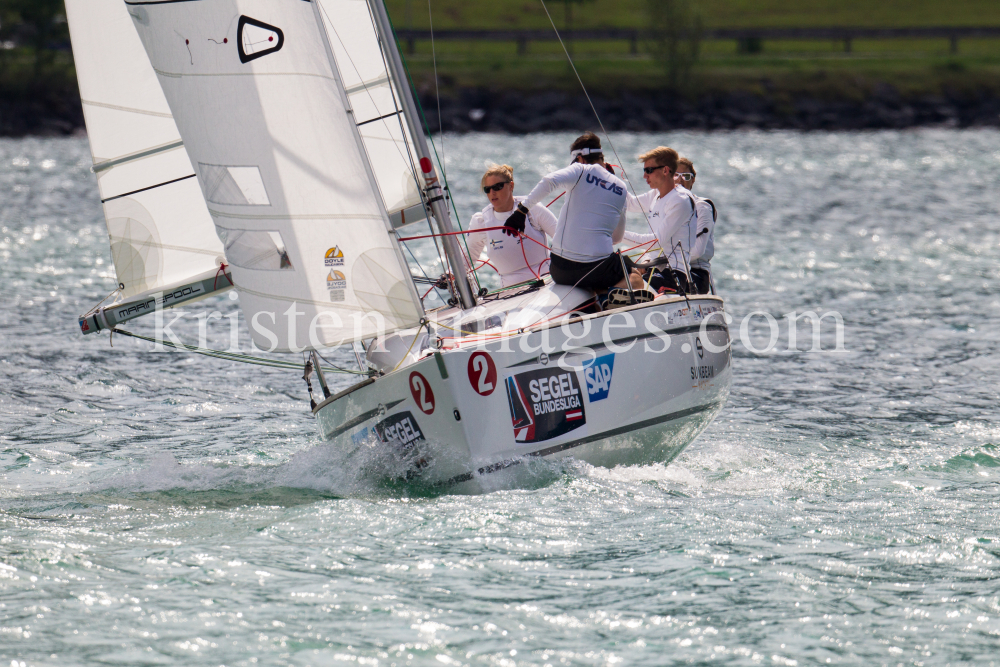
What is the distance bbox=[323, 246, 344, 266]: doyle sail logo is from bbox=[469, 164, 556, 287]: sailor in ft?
6.21

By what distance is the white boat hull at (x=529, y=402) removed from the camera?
6934 mm

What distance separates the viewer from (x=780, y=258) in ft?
68.8

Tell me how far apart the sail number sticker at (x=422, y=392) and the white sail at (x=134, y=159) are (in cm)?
293

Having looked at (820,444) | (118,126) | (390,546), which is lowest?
(820,444)

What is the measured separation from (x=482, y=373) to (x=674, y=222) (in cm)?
275

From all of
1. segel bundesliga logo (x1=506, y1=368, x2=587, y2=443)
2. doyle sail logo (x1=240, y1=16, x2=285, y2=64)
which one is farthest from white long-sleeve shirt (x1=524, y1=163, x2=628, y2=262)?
doyle sail logo (x1=240, y1=16, x2=285, y2=64)

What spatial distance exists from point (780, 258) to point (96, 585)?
17.1 m

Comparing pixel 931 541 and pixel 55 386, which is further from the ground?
pixel 55 386

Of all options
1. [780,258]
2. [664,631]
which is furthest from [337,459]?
[780,258]

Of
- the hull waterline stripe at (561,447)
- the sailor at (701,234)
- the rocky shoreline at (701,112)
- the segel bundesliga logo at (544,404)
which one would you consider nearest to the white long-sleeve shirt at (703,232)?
the sailor at (701,234)

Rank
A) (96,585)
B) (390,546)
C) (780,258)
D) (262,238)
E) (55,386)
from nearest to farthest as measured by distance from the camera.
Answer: (96,585), (390,546), (262,238), (55,386), (780,258)

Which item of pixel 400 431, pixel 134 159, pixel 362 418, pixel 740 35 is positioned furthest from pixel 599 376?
pixel 740 35

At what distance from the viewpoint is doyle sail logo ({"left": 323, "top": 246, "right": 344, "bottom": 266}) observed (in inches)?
287

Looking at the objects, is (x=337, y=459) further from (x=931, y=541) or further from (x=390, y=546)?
(x=931, y=541)
